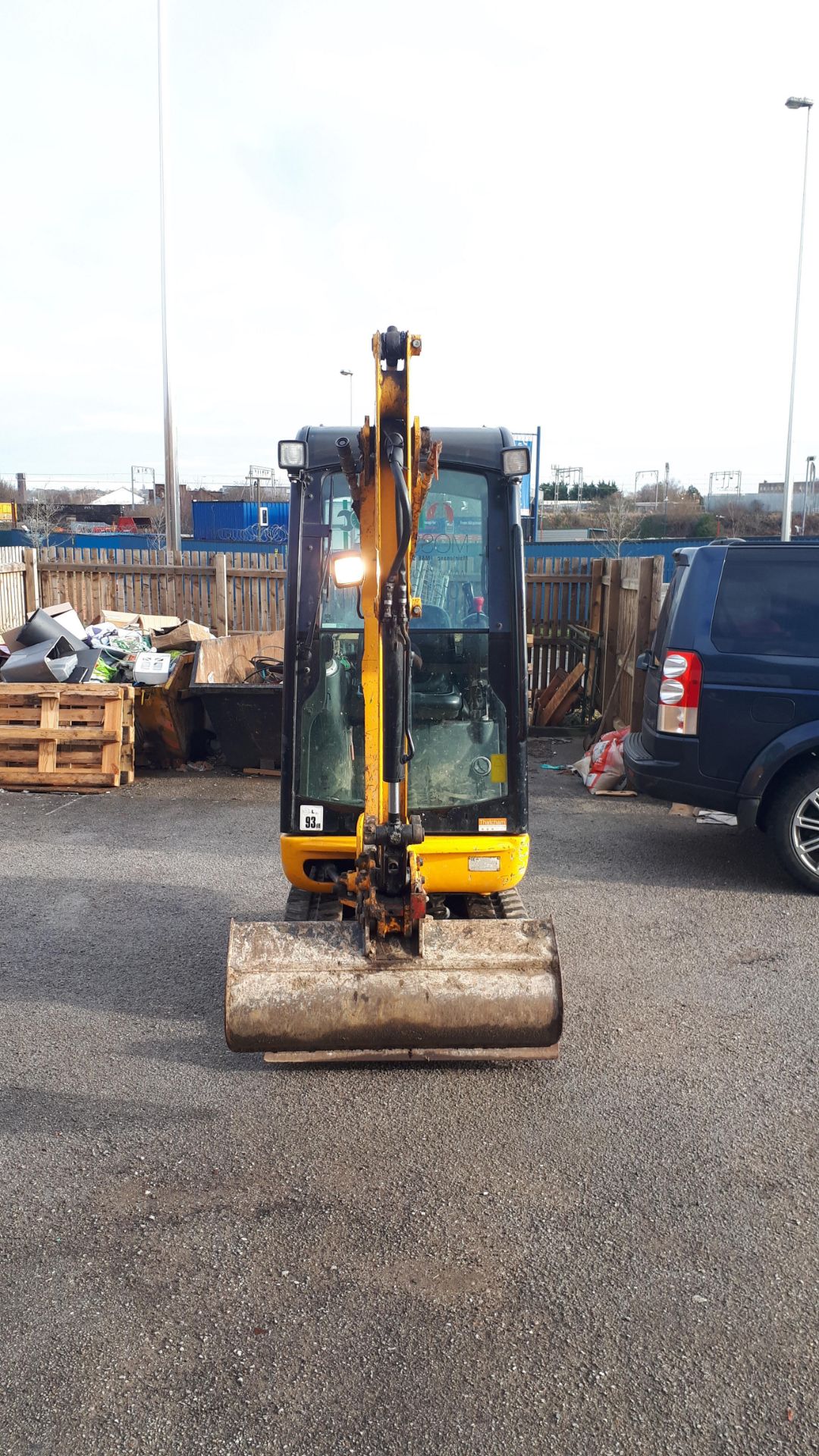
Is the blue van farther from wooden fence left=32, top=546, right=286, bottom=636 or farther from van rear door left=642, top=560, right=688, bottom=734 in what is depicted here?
wooden fence left=32, top=546, right=286, bottom=636

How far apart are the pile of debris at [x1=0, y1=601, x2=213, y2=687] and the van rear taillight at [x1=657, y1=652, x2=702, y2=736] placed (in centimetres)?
537

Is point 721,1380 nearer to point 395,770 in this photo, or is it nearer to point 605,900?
point 395,770

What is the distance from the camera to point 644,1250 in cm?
334

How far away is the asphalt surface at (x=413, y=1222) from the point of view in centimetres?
271

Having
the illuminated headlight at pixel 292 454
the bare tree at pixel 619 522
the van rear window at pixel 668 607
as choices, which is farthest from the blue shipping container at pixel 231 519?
the illuminated headlight at pixel 292 454

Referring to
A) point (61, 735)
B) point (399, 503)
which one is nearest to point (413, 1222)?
point (399, 503)

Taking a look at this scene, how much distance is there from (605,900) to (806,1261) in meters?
3.57

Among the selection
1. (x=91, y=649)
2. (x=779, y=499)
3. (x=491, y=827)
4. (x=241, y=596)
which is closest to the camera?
(x=491, y=827)

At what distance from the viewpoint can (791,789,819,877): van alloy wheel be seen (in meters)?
6.89

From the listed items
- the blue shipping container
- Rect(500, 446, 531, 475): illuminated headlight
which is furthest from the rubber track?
the blue shipping container

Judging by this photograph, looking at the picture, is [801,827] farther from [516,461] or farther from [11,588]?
[11,588]

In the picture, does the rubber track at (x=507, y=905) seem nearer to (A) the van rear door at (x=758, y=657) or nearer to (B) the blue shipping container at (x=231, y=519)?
(A) the van rear door at (x=758, y=657)

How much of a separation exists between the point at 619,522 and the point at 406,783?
3877cm

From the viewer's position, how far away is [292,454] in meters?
4.94
